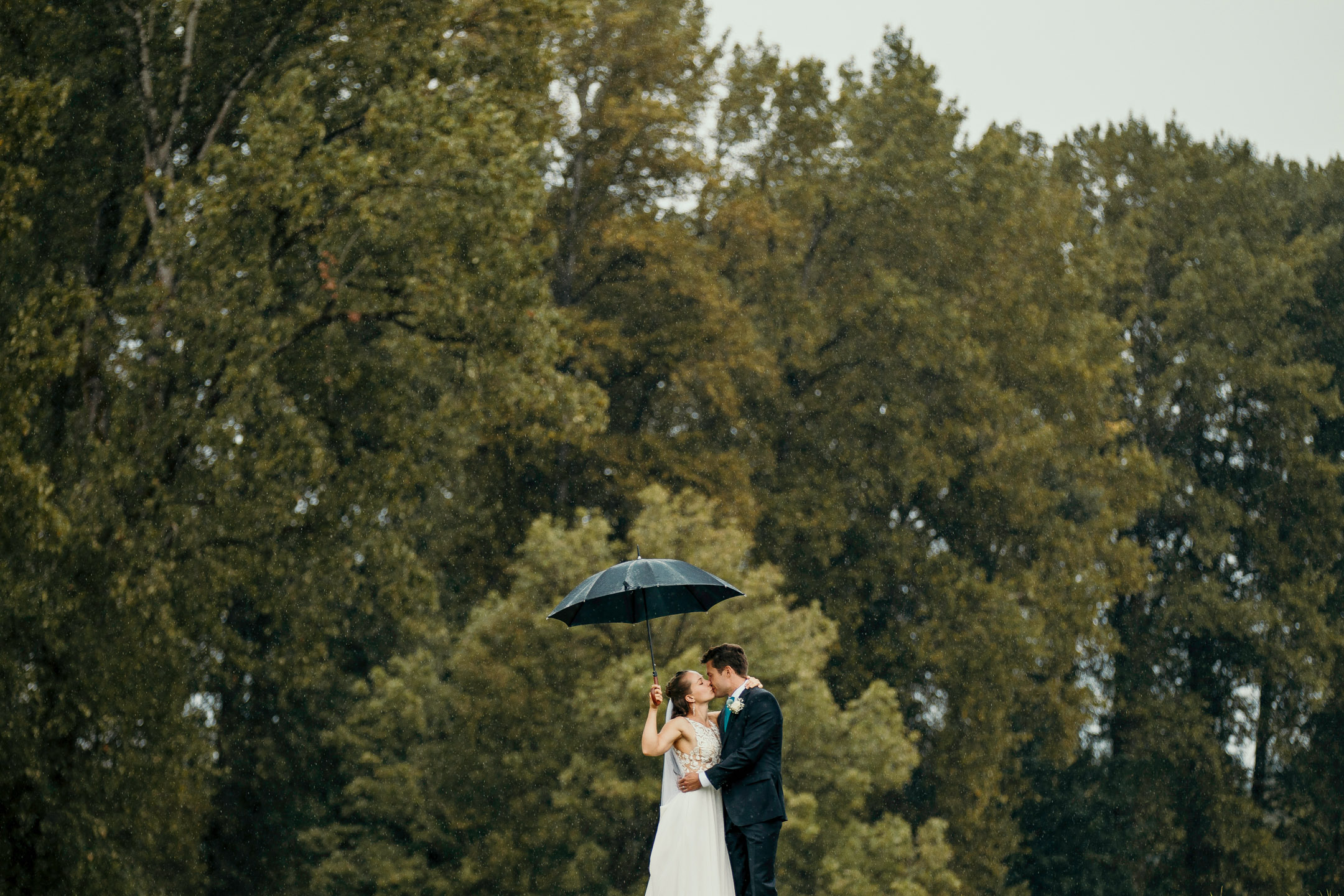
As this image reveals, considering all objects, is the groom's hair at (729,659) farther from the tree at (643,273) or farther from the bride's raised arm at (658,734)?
the tree at (643,273)

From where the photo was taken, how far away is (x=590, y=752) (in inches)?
721

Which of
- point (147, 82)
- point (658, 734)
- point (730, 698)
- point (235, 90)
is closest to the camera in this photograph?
point (730, 698)

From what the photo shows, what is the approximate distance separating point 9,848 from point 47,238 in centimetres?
560

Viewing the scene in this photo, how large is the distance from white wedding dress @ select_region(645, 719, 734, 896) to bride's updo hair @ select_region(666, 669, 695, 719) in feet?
0.20

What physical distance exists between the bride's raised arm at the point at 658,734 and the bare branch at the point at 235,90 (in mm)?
10265

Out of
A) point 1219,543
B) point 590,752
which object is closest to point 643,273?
point 590,752

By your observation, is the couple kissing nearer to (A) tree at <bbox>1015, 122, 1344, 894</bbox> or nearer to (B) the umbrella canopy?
(B) the umbrella canopy

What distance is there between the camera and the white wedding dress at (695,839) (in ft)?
21.9

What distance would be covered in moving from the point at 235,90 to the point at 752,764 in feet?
35.8

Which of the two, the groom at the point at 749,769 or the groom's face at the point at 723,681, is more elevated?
the groom's face at the point at 723,681

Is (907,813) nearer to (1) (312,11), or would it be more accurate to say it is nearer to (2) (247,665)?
(2) (247,665)

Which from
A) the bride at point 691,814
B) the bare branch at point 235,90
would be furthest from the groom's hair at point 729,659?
the bare branch at point 235,90

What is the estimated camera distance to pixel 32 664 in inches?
488

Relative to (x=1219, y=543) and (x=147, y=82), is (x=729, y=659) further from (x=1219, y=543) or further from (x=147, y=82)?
(x=1219, y=543)
